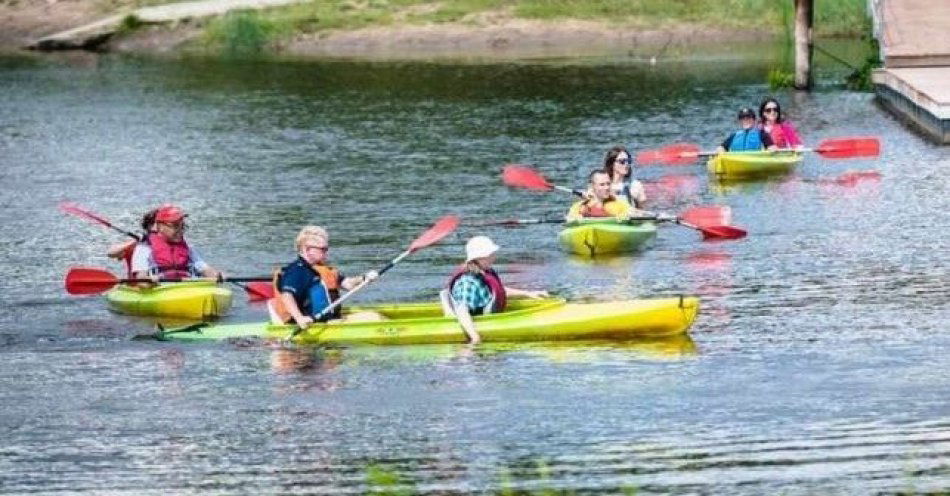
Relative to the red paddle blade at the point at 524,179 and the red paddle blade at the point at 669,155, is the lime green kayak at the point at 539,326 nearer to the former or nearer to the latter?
the red paddle blade at the point at 524,179

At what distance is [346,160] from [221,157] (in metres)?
2.60

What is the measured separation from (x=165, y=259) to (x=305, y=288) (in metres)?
3.44

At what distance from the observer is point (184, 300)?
22797 mm

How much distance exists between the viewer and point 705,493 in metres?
14.2

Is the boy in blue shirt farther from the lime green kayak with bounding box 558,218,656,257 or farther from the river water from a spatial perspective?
the lime green kayak with bounding box 558,218,656,257

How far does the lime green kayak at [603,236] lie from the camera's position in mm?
26188

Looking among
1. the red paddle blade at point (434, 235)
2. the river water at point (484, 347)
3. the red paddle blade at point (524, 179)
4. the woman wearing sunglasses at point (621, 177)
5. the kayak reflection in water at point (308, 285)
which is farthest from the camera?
the red paddle blade at point (524, 179)

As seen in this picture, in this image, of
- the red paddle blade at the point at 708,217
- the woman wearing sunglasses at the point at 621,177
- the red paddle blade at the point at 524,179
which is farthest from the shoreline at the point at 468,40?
the red paddle blade at the point at 708,217

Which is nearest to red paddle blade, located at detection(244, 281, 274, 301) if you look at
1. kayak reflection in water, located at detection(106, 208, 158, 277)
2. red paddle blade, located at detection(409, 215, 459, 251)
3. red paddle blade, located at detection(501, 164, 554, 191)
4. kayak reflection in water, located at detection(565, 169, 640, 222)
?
kayak reflection in water, located at detection(106, 208, 158, 277)

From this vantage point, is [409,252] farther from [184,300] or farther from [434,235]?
[184,300]

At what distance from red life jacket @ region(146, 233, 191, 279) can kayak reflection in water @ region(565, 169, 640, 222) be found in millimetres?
5273

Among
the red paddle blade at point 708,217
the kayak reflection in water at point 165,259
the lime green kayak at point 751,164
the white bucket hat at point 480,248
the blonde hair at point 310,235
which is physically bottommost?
the lime green kayak at point 751,164

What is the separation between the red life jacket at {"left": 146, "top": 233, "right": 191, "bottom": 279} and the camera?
23219mm

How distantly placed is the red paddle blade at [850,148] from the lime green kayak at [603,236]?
8.18 meters
